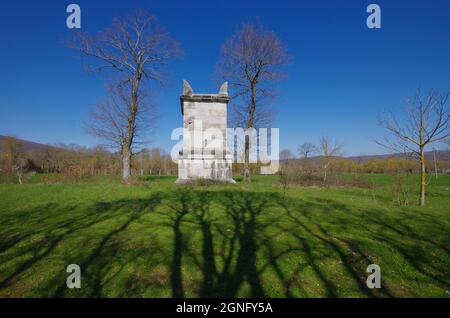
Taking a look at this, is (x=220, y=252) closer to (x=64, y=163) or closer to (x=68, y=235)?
(x=68, y=235)

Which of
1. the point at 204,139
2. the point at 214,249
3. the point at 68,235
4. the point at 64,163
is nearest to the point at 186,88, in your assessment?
the point at 204,139

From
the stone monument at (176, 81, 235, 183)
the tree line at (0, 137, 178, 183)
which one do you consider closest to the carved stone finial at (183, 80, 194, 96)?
the stone monument at (176, 81, 235, 183)

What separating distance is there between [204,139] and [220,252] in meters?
12.6

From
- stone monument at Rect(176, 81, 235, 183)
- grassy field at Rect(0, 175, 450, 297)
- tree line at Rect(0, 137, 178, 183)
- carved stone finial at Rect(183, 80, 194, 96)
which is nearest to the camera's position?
grassy field at Rect(0, 175, 450, 297)

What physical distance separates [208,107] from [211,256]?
14054 millimetres

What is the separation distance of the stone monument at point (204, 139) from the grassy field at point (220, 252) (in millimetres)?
8098

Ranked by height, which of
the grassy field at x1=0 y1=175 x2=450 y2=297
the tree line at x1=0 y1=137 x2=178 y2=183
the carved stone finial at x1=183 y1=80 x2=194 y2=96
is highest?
the carved stone finial at x1=183 y1=80 x2=194 y2=96

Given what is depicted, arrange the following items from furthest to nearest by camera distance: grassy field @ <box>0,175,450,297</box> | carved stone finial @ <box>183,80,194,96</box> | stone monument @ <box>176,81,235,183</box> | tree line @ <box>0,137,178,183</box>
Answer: tree line @ <box>0,137,178,183</box>, carved stone finial @ <box>183,80,194,96</box>, stone monument @ <box>176,81,235,183</box>, grassy field @ <box>0,175,450,297</box>

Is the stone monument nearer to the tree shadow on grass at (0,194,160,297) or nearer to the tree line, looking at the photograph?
the tree shadow on grass at (0,194,160,297)

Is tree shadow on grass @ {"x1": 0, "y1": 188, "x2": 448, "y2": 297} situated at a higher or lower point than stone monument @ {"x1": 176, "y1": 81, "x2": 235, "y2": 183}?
lower

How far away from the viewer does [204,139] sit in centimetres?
1673

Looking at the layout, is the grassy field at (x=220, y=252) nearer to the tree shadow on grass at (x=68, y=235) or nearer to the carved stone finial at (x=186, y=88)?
the tree shadow on grass at (x=68, y=235)

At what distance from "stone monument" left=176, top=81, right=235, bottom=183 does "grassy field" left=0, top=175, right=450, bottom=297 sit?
810 centimetres

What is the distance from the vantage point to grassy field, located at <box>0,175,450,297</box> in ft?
11.5
